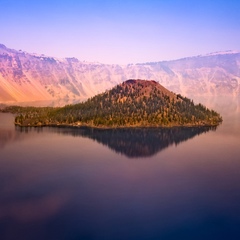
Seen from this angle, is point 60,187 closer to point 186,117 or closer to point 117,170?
point 117,170

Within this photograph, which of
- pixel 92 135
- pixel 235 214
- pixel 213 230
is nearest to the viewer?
pixel 213 230

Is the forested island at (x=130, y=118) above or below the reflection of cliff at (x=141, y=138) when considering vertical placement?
above

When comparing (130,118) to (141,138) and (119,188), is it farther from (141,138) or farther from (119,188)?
(119,188)

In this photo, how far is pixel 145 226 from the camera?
2152 inches

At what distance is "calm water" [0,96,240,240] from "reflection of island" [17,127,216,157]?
654 millimetres

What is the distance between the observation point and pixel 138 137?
137500mm

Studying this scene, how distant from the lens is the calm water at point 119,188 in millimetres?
53938

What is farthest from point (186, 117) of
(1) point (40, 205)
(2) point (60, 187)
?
(1) point (40, 205)

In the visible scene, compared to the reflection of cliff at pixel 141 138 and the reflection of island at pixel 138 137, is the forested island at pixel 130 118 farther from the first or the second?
the reflection of cliff at pixel 141 138

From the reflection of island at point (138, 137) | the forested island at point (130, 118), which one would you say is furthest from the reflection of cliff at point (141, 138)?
the forested island at point (130, 118)

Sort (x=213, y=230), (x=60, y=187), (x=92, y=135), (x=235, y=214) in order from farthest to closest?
1. (x=92, y=135)
2. (x=60, y=187)
3. (x=235, y=214)
4. (x=213, y=230)

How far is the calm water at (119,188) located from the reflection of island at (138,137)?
0.65 metres

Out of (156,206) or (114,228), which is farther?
(156,206)

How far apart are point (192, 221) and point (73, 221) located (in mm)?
19256
